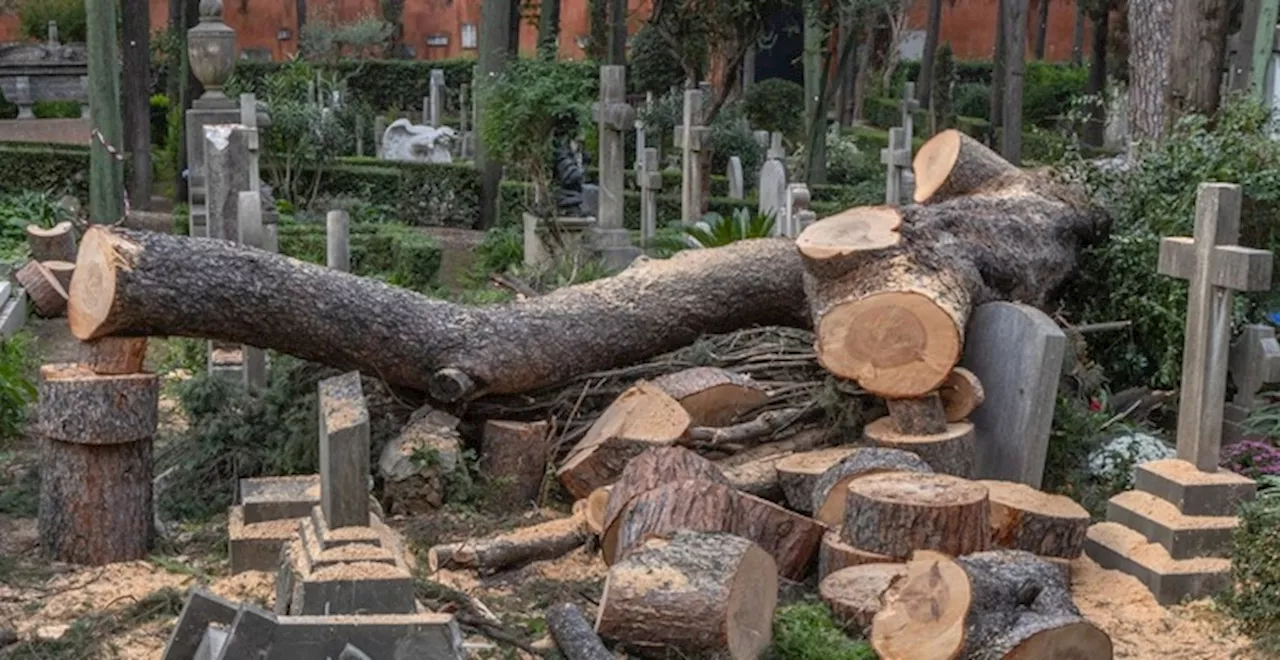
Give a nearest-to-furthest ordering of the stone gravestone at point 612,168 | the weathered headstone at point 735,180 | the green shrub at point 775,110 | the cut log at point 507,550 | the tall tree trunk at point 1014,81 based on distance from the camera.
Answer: the cut log at point 507,550 < the stone gravestone at point 612,168 < the tall tree trunk at point 1014,81 < the weathered headstone at point 735,180 < the green shrub at point 775,110

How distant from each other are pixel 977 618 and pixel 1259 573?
117 centimetres

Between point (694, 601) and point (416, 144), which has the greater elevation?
point (416, 144)

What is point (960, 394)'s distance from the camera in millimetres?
7766

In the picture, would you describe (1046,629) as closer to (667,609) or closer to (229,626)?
(667,609)

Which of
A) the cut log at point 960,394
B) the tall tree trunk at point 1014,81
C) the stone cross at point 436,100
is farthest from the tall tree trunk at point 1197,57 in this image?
the stone cross at point 436,100

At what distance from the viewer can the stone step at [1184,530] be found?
22.5 ft

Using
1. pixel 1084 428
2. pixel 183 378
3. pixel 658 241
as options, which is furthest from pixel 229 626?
pixel 658 241

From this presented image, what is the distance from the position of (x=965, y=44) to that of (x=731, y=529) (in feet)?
115

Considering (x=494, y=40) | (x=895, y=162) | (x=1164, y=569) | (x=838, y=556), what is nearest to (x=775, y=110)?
(x=494, y=40)

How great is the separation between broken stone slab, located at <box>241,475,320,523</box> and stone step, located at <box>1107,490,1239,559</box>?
11.3 feet

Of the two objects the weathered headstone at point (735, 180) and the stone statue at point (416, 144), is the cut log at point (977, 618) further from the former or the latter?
the stone statue at point (416, 144)

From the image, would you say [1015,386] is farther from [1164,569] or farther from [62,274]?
[62,274]

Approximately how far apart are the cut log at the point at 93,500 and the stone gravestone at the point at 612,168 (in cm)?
736

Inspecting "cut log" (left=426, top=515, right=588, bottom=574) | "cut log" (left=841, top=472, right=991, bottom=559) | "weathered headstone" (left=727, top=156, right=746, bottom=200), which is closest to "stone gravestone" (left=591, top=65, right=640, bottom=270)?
"weathered headstone" (left=727, top=156, right=746, bottom=200)
